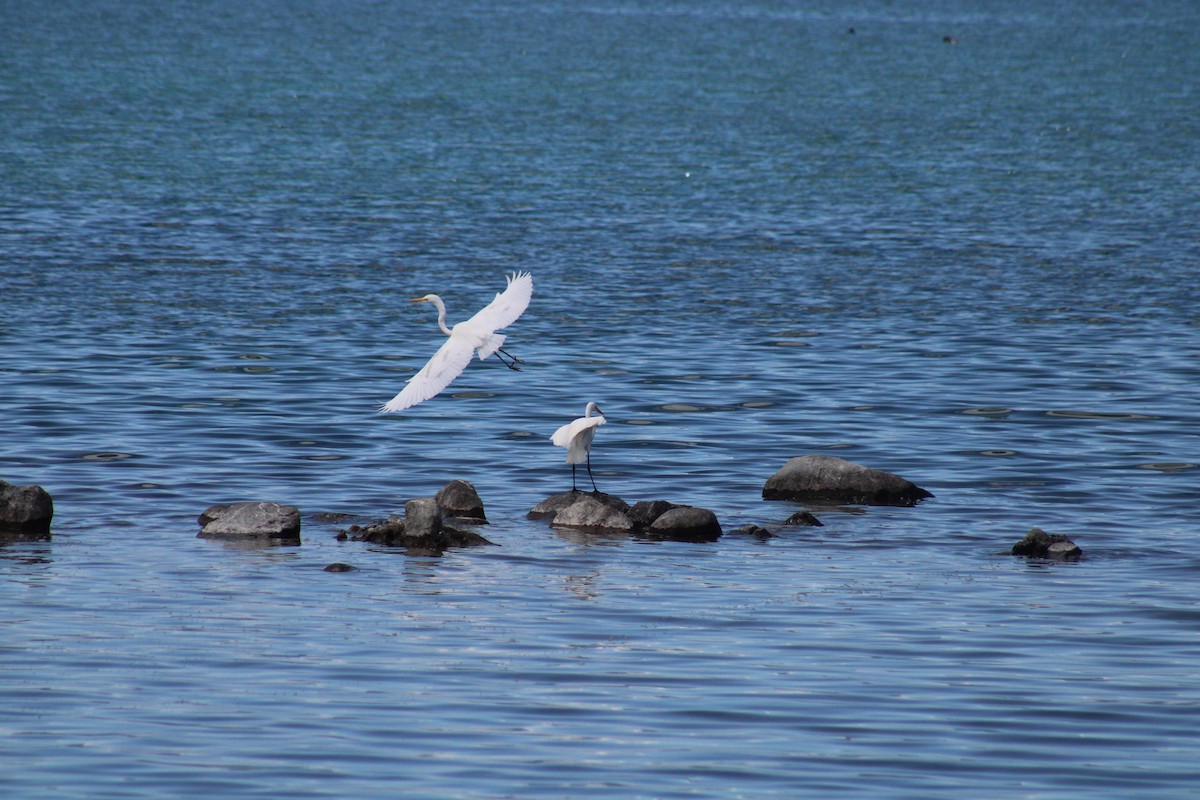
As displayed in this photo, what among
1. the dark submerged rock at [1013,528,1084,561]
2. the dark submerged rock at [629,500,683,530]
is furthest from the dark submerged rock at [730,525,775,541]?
the dark submerged rock at [1013,528,1084,561]

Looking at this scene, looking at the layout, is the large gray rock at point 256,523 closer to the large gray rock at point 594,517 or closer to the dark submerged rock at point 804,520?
the large gray rock at point 594,517

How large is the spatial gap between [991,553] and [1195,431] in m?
7.15

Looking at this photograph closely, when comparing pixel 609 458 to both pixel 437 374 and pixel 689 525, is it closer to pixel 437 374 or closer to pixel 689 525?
pixel 437 374

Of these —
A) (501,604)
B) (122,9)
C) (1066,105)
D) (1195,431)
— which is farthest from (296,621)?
(122,9)

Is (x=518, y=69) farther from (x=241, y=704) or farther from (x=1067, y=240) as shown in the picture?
(x=241, y=704)

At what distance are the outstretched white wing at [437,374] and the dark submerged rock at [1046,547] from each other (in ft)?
19.8

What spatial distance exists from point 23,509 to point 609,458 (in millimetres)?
7432

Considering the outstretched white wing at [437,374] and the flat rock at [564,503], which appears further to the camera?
the outstretched white wing at [437,374]

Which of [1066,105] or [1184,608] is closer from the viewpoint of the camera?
[1184,608]

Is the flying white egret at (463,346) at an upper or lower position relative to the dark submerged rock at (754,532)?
upper

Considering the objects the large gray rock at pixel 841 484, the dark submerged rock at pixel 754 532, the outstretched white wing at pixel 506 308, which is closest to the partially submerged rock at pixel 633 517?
the dark submerged rock at pixel 754 532

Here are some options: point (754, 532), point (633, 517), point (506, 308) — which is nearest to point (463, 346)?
point (506, 308)

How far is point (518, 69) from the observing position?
9988cm

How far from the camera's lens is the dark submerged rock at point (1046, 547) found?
17375 mm
